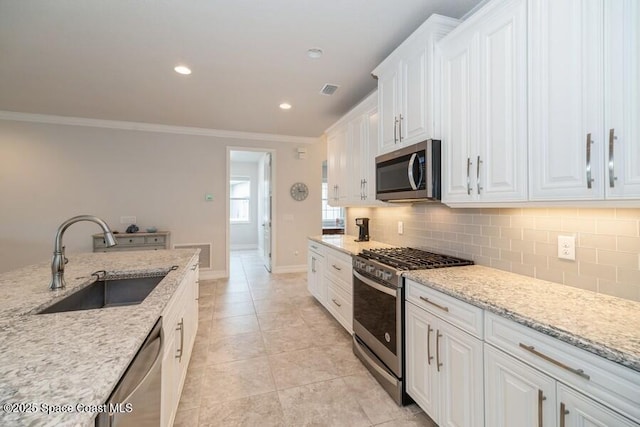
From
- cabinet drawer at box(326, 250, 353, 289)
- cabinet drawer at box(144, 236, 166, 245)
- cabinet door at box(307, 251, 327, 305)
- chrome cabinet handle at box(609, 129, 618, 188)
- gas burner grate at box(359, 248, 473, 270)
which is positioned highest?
chrome cabinet handle at box(609, 129, 618, 188)

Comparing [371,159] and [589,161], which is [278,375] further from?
[589,161]

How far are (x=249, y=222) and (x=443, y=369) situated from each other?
7.68m

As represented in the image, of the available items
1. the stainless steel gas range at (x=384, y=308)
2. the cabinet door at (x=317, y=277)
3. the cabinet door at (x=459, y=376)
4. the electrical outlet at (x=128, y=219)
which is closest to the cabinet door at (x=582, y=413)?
the cabinet door at (x=459, y=376)

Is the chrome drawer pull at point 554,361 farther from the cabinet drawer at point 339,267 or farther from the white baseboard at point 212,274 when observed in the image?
the white baseboard at point 212,274

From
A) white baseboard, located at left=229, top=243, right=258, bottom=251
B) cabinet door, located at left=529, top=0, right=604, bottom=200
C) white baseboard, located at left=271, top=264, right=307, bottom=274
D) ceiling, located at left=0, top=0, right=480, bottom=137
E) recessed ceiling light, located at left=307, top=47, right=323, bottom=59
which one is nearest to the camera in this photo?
cabinet door, located at left=529, top=0, right=604, bottom=200

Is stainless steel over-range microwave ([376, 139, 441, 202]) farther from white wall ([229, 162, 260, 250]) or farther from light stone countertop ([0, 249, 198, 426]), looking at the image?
white wall ([229, 162, 260, 250])

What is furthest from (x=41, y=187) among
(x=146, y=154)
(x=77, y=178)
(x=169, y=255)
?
(x=169, y=255)

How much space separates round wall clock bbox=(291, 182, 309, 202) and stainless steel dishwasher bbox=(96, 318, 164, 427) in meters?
4.46

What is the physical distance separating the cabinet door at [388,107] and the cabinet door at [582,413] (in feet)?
6.04

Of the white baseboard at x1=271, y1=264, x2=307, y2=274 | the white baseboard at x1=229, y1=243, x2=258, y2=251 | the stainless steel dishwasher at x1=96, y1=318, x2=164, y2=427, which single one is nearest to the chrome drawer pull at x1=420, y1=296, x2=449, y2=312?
the stainless steel dishwasher at x1=96, y1=318, x2=164, y2=427

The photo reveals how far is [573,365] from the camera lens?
3.17 ft

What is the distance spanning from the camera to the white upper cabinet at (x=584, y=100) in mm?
1038

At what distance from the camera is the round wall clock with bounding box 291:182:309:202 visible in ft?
18.5

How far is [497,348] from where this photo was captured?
124 centimetres
